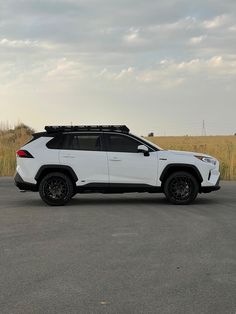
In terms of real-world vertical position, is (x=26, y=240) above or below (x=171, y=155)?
below

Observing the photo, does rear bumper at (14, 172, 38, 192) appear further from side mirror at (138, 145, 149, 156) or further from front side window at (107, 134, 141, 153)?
side mirror at (138, 145, 149, 156)

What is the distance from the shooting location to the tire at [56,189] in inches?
519

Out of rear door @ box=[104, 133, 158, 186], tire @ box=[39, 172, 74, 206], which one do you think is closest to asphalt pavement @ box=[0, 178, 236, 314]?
tire @ box=[39, 172, 74, 206]

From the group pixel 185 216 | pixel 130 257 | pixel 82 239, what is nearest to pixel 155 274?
pixel 130 257

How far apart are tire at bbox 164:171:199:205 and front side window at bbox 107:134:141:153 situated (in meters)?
1.11

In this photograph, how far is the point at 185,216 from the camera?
37.2ft

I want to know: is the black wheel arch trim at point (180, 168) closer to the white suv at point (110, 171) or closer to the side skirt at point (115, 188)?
the white suv at point (110, 171)

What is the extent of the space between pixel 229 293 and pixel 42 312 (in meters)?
1.97

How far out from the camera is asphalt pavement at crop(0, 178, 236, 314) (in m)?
5.65

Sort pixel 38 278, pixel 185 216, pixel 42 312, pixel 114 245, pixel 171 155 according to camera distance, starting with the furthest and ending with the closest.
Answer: pixel 171 155 → pixel 185 216 → pixel 114 245 → pixel 38 278 → pixel 42 312

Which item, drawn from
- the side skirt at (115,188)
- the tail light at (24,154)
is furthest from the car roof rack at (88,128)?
the side skirt at (115,188)

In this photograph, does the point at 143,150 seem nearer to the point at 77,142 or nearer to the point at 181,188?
the point at 181,188

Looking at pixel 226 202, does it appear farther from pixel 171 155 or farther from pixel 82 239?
pixel 82 239

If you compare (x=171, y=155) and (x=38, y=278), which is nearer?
(x=38, y=278)
